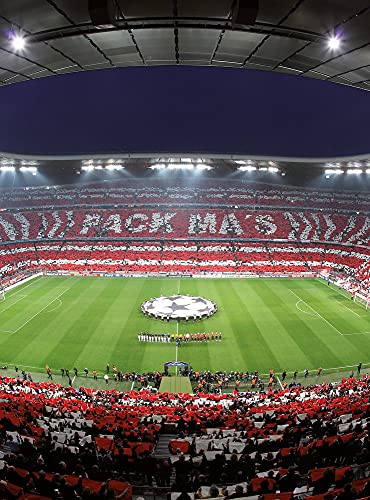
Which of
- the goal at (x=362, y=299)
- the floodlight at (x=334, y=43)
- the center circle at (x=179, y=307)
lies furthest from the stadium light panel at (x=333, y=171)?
the floodlight at (x=334, y=43)

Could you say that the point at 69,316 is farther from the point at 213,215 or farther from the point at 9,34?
the point at 213,215

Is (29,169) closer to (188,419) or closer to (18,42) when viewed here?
(188,419)

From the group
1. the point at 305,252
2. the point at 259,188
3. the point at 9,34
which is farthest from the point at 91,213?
the point at 9,34

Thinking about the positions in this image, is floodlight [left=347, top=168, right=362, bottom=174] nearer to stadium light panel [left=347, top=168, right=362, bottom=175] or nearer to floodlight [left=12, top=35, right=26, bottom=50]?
stadium light panel [left=347, top=168, right=362, bottom=175]

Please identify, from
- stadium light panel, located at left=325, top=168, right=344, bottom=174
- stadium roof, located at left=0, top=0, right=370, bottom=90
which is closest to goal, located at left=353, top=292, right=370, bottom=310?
stadium light panel, located at left=325, top=168, right=344, bottom=174

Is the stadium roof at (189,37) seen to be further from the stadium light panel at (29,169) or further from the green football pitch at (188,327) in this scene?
the stadium light panel at (29,169)

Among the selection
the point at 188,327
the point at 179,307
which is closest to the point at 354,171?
the point at 179,307
